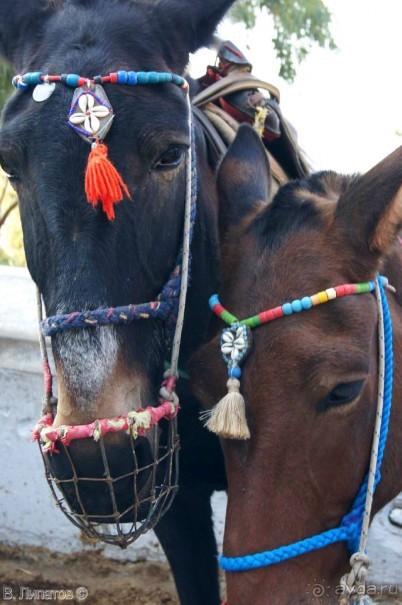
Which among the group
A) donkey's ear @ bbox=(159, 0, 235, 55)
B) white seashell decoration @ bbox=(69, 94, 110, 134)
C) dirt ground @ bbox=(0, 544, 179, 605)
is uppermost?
donkey's ear @ bbox=(159, 0, 235, 55)

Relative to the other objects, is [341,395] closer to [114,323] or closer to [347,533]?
A: [347,533]

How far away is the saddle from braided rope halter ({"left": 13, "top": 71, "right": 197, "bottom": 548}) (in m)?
0.78

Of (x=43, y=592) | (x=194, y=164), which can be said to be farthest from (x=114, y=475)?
(x=43, y=592)

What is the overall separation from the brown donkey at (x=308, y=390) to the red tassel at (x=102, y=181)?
474 mm

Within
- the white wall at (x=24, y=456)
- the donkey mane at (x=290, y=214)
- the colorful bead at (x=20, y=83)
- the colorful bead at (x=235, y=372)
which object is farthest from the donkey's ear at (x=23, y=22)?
the white wall at (x=24, y=456)

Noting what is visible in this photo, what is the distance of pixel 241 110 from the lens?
344 centimetres

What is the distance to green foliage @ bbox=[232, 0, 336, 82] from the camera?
812 cm

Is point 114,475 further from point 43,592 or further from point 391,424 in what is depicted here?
point 43,592

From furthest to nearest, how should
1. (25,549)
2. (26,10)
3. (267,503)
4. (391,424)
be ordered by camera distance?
(25,549)
(26,10)
(391,424)
(267,503)

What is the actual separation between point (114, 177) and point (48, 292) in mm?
421

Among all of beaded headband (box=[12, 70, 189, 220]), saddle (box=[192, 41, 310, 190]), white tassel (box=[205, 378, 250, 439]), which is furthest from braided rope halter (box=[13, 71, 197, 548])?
saddle (box=[192, 41, 310, 190])

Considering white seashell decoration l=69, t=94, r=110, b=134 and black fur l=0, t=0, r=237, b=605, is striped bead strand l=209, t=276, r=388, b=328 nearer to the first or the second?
black fur l=0, t=0, r=237, b=605

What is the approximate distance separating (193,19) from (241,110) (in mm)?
903

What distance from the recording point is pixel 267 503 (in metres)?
2.04
